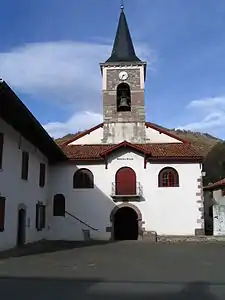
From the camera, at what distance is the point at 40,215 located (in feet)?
79.7

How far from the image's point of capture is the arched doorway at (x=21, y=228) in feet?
66.1

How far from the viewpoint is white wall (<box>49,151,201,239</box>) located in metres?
25.4

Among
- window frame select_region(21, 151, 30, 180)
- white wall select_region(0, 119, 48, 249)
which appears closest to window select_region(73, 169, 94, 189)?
white wall select_region(0, 119, 48, 249)

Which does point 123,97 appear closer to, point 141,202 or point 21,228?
point 141,202

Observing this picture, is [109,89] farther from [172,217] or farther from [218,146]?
[218,146]

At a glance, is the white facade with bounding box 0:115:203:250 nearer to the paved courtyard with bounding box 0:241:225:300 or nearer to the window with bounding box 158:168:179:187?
the window with bounding box 158:168:179:187

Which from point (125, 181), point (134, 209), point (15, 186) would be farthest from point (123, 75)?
point (15, 186)

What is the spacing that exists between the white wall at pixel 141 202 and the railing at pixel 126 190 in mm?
286

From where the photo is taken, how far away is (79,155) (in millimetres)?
26641

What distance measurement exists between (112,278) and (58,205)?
16952 millimetres

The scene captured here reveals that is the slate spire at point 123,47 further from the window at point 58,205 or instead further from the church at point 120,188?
the window at point 58,205

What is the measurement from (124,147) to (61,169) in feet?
14.4

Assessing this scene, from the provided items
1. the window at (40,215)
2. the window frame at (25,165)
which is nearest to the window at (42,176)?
the window at (40,215)

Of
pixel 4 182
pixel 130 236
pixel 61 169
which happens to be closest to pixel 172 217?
pixel 130 236
